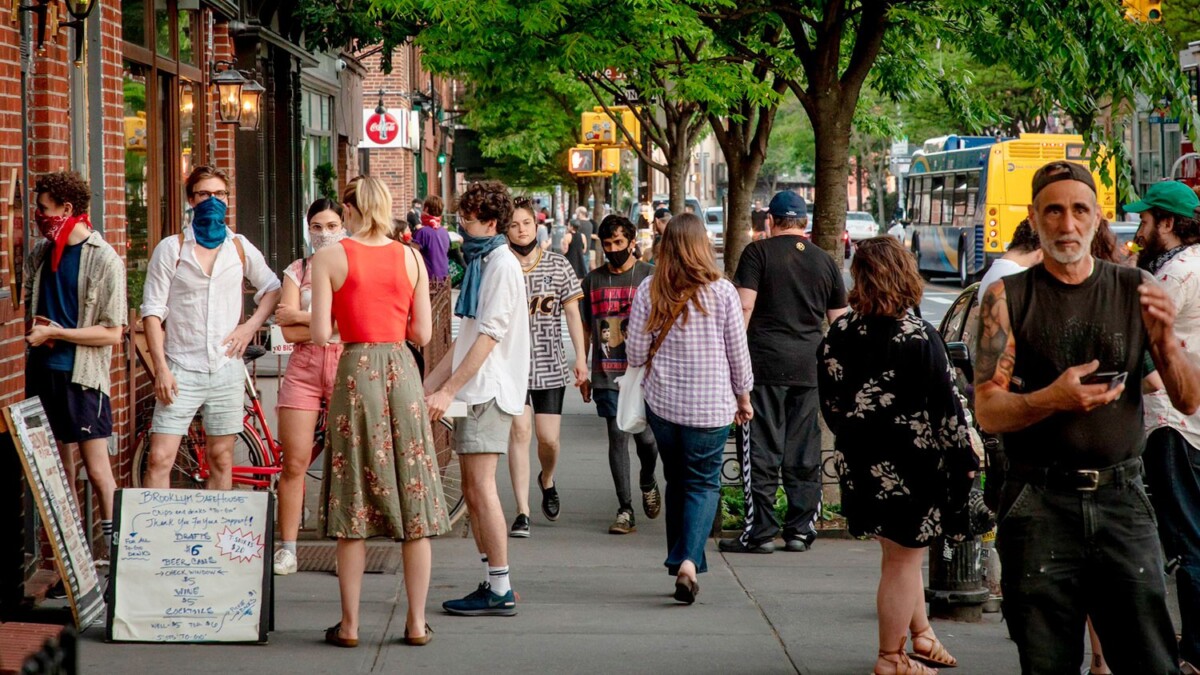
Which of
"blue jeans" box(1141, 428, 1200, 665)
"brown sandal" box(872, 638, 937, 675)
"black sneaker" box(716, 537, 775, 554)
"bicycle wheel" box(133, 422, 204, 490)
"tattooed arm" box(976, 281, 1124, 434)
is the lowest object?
"black sneaker" box(716, 537, 775, 554)

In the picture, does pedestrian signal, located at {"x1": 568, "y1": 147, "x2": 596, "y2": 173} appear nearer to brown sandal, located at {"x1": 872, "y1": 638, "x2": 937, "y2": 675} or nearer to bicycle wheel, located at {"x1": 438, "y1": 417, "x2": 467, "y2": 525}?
bicycle wheel, located at {"x1": 438, "y1": 417, "x2": 467, "y2": 525}

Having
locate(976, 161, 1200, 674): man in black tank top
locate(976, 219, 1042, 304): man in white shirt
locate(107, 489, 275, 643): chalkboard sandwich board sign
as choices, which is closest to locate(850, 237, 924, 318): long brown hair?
locate(976, 161, 1200, 674): man in black tank top

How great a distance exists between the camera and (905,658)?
18.9 feet

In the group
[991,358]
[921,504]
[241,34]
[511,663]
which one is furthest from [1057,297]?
[241,34]

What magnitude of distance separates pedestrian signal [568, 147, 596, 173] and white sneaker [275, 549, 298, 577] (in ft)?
61.7

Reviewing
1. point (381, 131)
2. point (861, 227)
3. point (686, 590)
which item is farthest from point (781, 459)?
point (861, 227)

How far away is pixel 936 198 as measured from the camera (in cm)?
3922

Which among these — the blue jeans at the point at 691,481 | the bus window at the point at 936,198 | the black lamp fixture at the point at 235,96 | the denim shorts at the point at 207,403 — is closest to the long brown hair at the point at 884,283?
the blue jeans at the point at 691,481

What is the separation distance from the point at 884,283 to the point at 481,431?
2.03 meters

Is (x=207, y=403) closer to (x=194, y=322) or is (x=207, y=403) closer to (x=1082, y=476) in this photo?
(x=194, y=322)

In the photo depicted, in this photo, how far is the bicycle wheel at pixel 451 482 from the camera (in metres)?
9.37

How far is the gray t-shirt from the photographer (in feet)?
30.0

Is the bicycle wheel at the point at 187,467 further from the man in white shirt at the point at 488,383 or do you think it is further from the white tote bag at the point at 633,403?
the white tote bag at the point at 633,403

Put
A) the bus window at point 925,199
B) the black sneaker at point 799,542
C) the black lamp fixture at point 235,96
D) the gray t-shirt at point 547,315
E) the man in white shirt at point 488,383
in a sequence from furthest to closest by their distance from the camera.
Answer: the bus window at point 925,199 < the black lamp fixture at point 235,96 < the gray t-shirt at point 547,315 < the black sneaker at point 799,542 < the man in white shirt at point 488,383
